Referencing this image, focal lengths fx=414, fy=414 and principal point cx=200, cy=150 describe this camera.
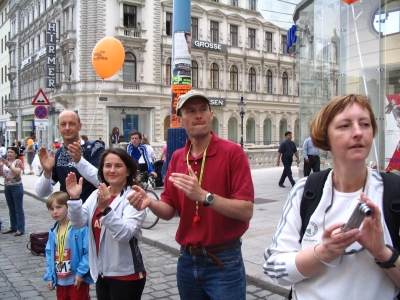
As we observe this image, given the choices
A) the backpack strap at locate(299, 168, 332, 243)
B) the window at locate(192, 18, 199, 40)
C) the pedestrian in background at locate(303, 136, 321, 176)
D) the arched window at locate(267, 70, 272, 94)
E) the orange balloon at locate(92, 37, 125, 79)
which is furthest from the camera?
the arched window at locate(267, 70, 272, 94)

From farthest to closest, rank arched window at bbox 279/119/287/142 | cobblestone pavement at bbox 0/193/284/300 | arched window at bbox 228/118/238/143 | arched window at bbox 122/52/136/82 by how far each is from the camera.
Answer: arched window at bbox 279/119/287/142, arched window at bbox 228/118/238/143, arched window at bbox 122/52/136/82, cobblestone pavement at bbox 0/193/284/300

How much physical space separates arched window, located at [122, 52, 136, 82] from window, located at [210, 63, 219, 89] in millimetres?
7974

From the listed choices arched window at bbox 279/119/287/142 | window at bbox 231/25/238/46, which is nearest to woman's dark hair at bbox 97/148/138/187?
window at bbox 231/25/238/46

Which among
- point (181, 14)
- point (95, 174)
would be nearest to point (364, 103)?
point (95, 174)

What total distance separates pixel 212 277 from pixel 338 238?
1224mm

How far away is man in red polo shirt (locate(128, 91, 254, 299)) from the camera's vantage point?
2.48 meters

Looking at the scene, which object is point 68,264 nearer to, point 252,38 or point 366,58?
point 366,58

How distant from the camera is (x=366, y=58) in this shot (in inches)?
331

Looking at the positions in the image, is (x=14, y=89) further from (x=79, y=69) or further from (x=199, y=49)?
(x=199, y=49)

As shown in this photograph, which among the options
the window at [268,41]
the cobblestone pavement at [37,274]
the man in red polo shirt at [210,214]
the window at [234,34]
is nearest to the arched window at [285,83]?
the window at [268,41]

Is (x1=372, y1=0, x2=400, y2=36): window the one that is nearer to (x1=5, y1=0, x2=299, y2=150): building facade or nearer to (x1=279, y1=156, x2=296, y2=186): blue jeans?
(x1=279, y1=156, x2=296, y2=186): blue jeans

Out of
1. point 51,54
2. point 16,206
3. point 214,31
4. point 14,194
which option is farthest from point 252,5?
point 16,206

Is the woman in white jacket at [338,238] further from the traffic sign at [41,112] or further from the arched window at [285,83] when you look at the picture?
the arched window at [285,83]

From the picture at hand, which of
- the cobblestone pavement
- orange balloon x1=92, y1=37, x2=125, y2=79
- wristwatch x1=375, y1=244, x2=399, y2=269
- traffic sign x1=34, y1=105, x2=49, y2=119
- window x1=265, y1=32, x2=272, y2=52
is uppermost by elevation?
window x1=265, y1=32, x2=272, y2=52
